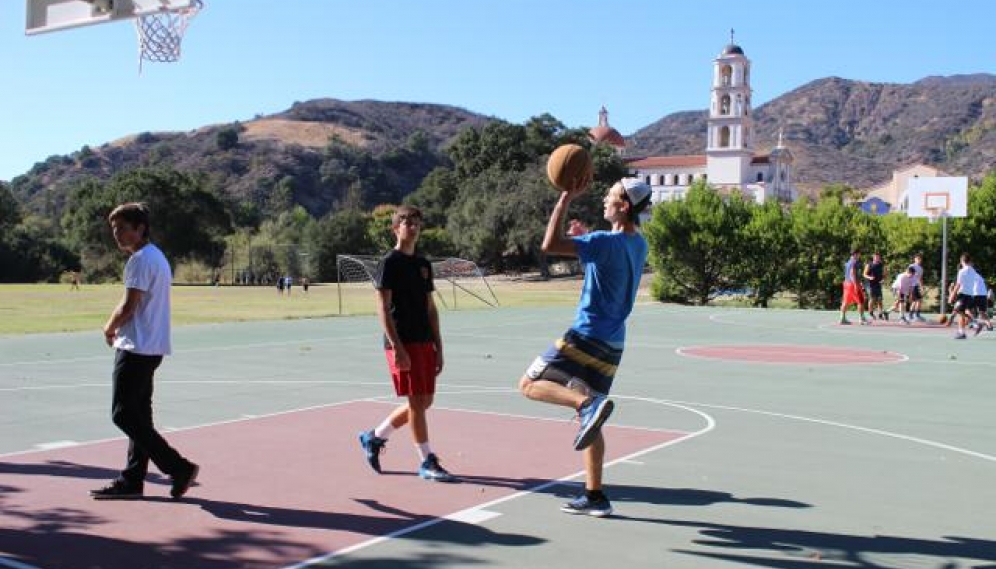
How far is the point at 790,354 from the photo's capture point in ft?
59.9

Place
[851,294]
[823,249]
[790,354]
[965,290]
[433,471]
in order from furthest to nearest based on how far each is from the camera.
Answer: [823,249] → [851,294] → [965,290] → [790,354] → [433,471]

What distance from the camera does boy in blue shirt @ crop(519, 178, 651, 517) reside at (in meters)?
6.04

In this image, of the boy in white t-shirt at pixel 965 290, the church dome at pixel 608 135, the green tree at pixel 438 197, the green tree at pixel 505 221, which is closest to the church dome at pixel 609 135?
the church dome at pixel 608 135

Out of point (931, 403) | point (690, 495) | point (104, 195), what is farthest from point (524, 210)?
point (690, 495)

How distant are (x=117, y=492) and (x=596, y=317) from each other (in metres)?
3.33

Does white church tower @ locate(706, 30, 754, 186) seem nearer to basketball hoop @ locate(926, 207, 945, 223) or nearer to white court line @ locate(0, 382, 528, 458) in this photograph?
basketball hoop @ locate(926, 207, 945, 223)

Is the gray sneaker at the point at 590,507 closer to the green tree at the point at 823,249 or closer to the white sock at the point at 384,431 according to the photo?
the white sock at the point at 384,431

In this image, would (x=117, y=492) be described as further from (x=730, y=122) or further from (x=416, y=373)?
(x=730, y=122)

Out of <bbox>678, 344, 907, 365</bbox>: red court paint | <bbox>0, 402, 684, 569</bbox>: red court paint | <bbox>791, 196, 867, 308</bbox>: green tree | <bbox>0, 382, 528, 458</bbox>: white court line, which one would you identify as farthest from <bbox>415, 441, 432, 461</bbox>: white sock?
<bbox>791, 196, 867, 308</bbox>: green tree

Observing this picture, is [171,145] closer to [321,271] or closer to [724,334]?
[321,271]

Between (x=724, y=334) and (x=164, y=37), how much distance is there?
51.8 feet

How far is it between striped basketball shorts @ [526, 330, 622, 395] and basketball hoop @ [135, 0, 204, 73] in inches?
239

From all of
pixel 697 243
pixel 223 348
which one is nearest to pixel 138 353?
pixel 223 348

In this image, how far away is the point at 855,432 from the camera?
959 cm
